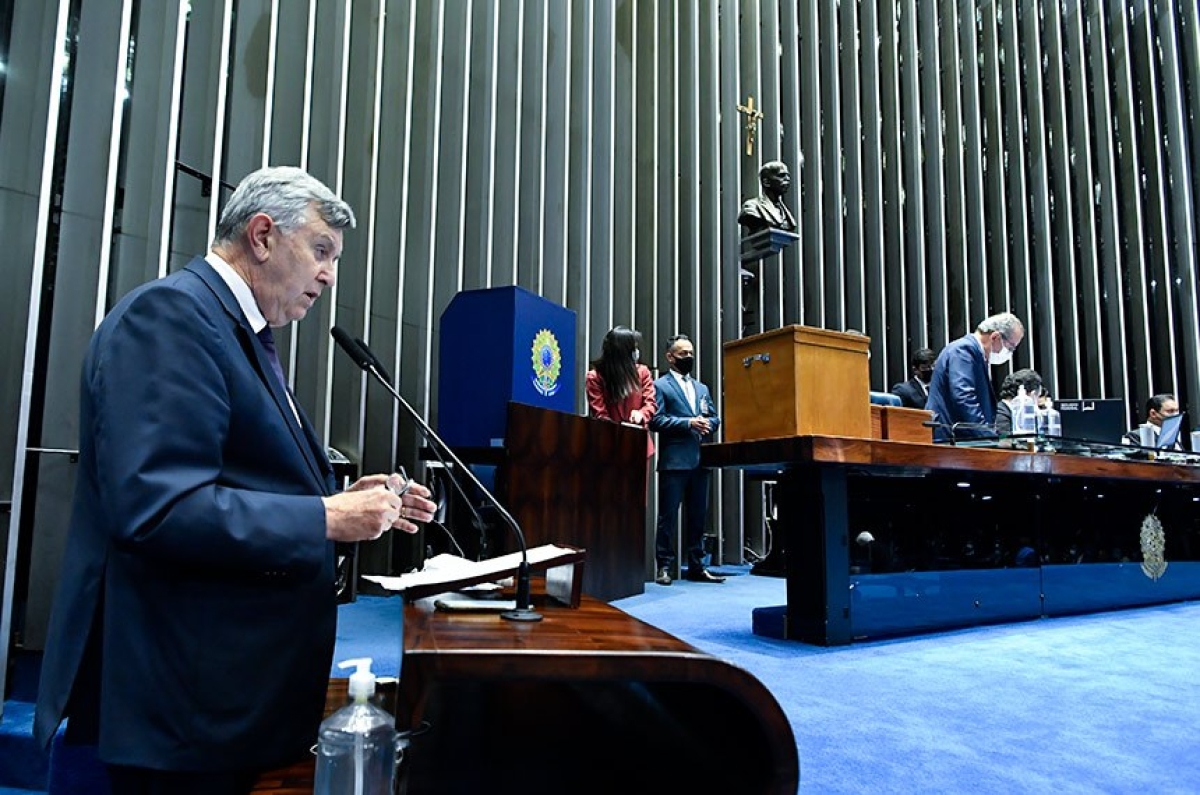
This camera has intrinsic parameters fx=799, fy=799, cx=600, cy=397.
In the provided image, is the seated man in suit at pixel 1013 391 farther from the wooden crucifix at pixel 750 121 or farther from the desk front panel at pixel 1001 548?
the wooden crucifix at pixel 750 121

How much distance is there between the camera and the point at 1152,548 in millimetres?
3904

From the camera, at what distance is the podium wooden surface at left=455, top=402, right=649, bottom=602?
2.86 metres

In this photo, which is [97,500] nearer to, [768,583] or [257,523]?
[257,523]

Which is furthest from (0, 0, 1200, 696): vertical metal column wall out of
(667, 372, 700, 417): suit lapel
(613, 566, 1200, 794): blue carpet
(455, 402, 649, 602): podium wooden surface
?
(613, 566, 1200, 794): blue carpet

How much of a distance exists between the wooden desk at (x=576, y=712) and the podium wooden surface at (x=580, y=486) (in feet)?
4.95

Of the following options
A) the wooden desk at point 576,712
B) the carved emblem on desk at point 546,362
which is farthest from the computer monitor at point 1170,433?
the wooden desk at point 576,712

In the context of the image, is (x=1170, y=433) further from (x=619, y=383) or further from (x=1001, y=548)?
(x=619, y=383)

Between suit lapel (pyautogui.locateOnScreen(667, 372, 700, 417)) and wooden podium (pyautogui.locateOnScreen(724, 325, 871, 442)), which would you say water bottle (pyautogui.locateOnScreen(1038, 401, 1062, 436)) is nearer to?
wooden podium (pyautogui.locateOnScreen(724, 325, 871, 442))

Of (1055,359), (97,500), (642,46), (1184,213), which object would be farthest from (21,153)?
(1184,213)

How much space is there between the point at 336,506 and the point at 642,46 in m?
5.67

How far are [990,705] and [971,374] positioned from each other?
2.12 m

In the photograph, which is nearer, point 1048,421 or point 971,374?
point 1048,421

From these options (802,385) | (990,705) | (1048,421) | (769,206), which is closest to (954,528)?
(1048,421)

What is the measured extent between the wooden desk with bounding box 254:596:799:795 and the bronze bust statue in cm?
485
